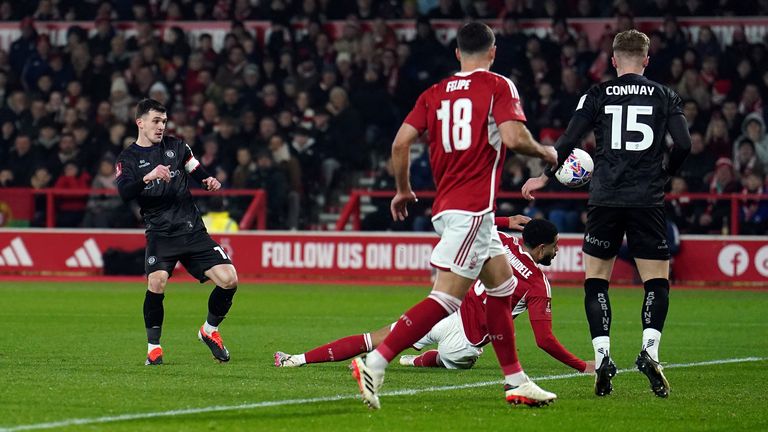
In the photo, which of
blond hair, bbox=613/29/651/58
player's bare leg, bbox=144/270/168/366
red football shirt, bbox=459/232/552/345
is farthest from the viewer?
player's bare leg, bbox=144/270/168/366

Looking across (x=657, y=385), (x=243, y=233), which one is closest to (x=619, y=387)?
(x=657, y=385)

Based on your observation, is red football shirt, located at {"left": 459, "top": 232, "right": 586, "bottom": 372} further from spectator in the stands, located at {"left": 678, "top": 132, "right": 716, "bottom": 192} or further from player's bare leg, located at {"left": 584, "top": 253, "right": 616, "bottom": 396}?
spectator in the stands, located at {"left": 678, "top": 132, "right": 716, "bottom": 192}

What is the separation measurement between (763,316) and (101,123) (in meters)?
13.4

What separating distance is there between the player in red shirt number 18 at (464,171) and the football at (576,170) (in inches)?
60.5

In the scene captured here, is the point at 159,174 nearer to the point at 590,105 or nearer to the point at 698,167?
the point at 590,105

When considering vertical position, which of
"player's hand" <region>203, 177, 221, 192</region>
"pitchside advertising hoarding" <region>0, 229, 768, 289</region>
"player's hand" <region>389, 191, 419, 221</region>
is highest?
"player's hand" <region>389, 191, 419, 221</region>

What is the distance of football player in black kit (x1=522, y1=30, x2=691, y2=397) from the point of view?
8.53 m

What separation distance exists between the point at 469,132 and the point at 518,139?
31 centimetres

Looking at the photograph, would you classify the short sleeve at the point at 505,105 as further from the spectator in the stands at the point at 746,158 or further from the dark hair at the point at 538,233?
the spectator in the stands at the point at 746,158

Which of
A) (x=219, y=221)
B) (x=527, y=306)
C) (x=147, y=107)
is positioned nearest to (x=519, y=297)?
(x=527, y=306)

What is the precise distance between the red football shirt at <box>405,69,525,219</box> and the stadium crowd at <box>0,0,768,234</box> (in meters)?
12.8

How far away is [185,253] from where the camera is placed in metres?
10.5

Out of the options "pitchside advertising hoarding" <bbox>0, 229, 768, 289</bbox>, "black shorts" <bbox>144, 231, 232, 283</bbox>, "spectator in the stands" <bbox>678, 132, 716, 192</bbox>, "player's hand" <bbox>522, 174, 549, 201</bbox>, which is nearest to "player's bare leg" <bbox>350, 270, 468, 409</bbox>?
"player's hand" <bbox>522, 174, 549, 201</bbox>

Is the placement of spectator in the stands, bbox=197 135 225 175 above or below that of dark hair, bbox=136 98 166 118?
below
